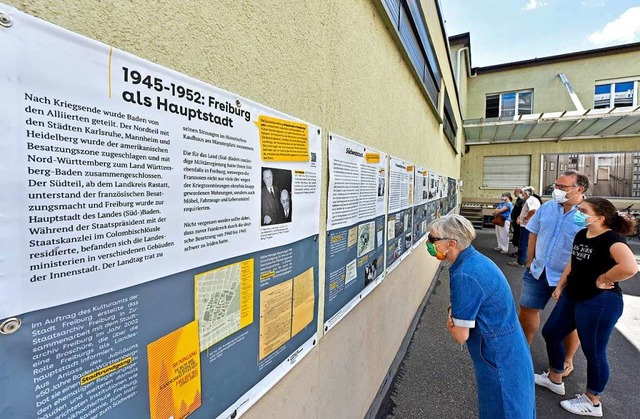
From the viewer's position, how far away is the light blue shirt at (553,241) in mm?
2842

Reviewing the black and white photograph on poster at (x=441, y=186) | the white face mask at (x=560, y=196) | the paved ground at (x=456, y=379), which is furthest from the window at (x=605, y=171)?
the white face mask at (x=560, y=196)

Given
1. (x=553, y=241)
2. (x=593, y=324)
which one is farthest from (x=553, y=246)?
(x=593, y=324)

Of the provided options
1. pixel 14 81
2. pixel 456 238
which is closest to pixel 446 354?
pixel 456 238

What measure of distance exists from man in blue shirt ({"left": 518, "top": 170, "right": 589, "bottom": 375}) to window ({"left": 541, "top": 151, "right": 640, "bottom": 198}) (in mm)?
13769

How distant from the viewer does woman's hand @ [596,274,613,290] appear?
2285mm

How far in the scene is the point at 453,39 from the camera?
12234 mm

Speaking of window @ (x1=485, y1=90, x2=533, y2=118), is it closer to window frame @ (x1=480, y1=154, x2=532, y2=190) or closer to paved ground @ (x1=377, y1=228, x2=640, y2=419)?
window frame @ (x1=480, y1=154, x2=532, y2=190)

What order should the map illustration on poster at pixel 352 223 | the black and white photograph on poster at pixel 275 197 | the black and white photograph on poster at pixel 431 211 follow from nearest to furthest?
the black and white photograph on poster at pixel 275 197
the map illustration on poster at pixel 352 223
the black and white photograph on poster at pixel 431 211

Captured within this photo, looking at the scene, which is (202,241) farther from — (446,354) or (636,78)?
(636,78)

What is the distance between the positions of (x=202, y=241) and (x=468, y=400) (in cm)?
300

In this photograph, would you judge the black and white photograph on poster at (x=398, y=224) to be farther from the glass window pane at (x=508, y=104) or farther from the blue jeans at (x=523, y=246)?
the glass window pane at (x=508, y=104)

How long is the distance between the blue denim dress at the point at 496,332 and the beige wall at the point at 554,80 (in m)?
16.7

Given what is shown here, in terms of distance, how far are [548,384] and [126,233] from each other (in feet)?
12.6

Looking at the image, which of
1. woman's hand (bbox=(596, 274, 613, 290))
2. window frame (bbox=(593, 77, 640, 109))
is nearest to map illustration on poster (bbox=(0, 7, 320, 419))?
woman's hand (bbox=(596, 274, 613, 290))
